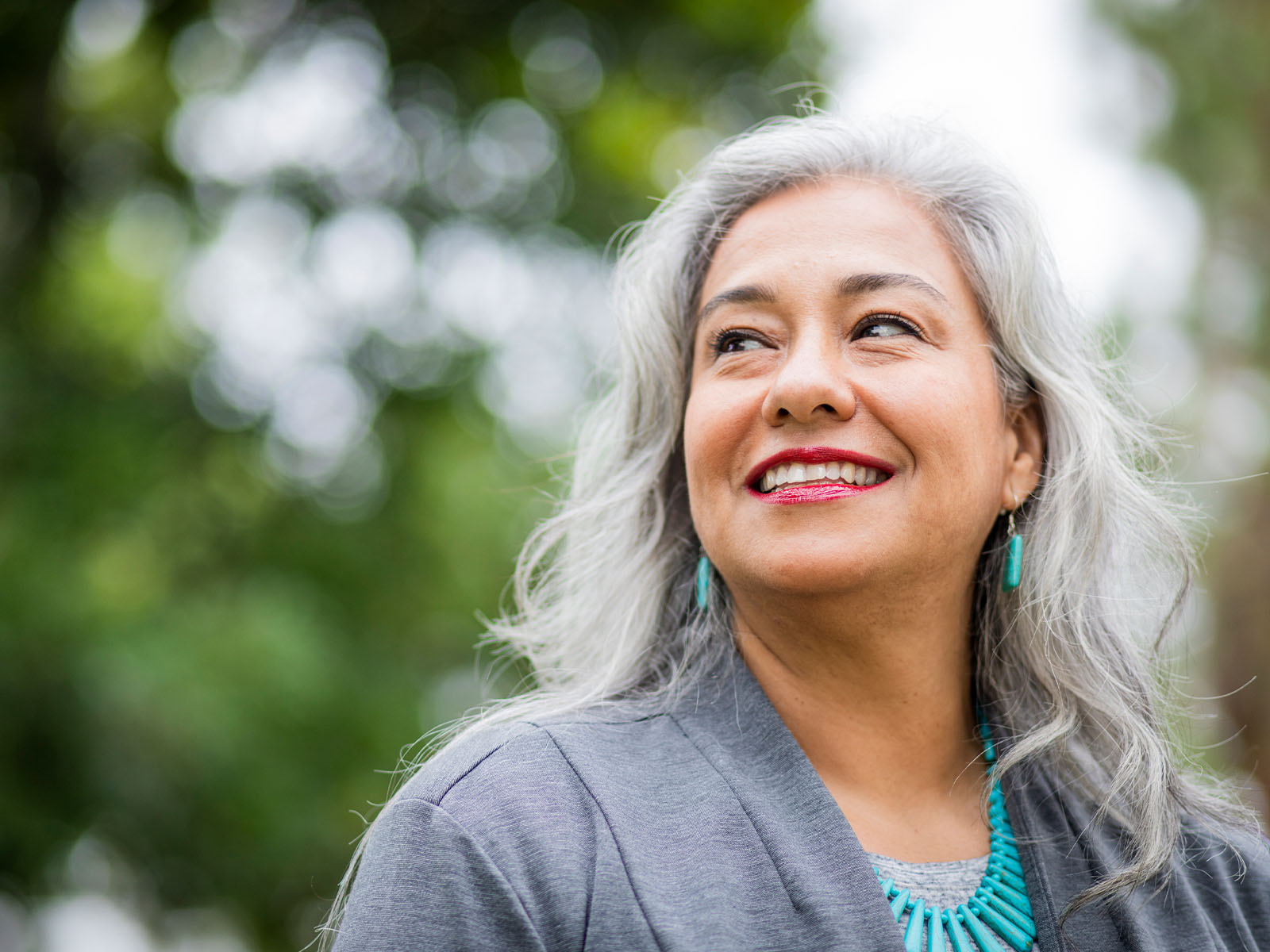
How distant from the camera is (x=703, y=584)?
7.87 feet

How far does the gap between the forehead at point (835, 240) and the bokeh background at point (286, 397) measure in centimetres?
375

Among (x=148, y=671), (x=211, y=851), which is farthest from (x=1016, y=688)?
(x=211, y=851)

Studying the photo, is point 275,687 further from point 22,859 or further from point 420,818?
point 420,818

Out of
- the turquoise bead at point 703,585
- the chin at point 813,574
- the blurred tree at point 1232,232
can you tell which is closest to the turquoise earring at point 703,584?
the turquoise bead at point 703,585

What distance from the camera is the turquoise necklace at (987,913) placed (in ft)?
6.37

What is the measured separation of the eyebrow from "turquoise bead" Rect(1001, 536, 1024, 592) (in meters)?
0.50

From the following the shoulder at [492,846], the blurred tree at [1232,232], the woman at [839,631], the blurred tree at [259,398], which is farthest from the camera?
the blurred tree at [1232,232]

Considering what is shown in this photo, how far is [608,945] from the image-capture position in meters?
1.67

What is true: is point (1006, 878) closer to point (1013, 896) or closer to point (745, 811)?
point (1013, 896)

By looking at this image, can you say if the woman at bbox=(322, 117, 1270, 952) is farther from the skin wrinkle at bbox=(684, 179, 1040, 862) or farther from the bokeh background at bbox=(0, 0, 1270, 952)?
the bokeh background at bbox=(0, 0, 1270, 952)

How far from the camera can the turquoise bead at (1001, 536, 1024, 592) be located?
7.95 feet

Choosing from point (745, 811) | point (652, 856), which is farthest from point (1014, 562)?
point (652, 856)

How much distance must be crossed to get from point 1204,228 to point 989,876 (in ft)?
23.1

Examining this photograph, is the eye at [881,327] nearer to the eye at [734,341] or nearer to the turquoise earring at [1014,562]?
the eye at [734,341]
